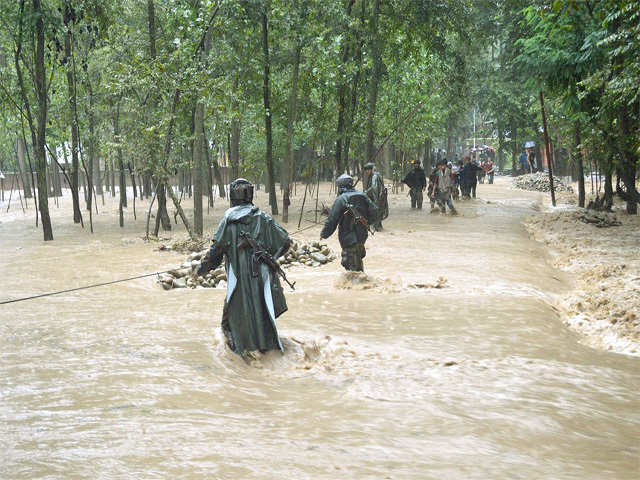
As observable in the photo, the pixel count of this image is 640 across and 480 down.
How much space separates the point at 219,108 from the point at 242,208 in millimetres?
9552

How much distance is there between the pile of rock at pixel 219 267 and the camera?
11.5 m

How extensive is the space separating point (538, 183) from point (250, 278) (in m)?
35.8

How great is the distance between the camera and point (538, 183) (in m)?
39.2

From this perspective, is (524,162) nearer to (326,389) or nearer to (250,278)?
(250,278)

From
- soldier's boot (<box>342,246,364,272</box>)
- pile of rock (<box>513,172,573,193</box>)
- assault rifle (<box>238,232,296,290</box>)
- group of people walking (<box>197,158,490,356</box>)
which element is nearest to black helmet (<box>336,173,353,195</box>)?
soldier's boot (<box>342,246,364,272</box>)

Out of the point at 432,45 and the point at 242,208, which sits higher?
the point at 432,45

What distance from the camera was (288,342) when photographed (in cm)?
670

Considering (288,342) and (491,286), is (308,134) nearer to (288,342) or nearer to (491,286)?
(491,286)

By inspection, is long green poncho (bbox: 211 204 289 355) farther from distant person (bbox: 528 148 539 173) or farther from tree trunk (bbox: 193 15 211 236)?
distant person (bbox: 528 148 539 173)

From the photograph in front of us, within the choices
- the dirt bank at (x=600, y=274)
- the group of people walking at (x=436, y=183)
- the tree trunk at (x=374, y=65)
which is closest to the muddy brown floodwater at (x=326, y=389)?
the dirt bank at (x=600, y=274)

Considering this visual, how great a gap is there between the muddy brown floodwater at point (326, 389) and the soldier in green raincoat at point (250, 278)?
247mm

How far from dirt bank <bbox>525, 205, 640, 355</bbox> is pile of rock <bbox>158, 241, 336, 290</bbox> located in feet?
15.4

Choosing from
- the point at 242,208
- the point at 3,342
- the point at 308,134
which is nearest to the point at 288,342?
the point at 242,208

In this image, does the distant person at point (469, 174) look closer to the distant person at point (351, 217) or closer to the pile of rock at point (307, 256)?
the pile of rock at point (307, 256)
